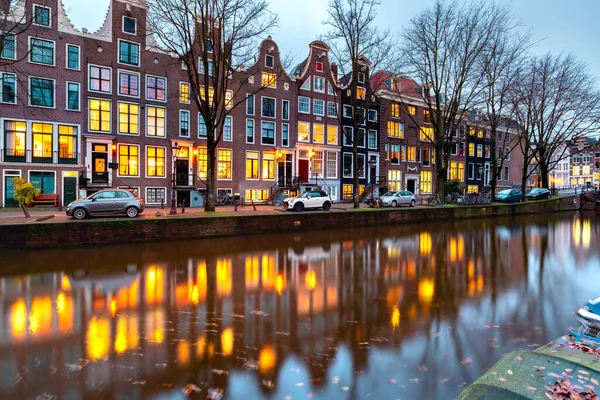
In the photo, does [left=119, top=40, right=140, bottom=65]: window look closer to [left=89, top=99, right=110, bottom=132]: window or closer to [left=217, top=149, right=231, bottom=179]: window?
[left=89, top=99, right=110, bottom=132]: window

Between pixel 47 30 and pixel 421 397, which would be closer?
pixel 421 397

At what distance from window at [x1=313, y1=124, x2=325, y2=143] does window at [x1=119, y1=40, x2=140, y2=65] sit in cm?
1804

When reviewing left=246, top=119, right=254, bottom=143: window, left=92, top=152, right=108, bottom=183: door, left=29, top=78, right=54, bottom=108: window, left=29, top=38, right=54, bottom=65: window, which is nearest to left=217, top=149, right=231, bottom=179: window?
left=246, top=119, right=254, bottom=143: window

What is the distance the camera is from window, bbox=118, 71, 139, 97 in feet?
95.1

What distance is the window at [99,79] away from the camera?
2811cm

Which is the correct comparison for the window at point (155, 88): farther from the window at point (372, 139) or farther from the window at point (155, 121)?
the window at point (372, 139)

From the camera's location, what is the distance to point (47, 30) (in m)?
26.6

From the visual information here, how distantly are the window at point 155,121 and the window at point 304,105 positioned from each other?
13893 mm

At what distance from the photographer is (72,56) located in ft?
90.5

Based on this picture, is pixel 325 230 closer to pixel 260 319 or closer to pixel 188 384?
pixel 260 319

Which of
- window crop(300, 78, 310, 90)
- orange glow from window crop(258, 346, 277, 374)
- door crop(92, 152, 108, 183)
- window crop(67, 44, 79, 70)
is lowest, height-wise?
orange glow from window crop(258, 346, 277, 374)

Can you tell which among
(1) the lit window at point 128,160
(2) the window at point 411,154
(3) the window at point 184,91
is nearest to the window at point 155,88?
(3) the window at point 184,91

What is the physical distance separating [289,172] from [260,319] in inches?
1200

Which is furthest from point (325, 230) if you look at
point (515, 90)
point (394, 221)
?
point (515, 90)
